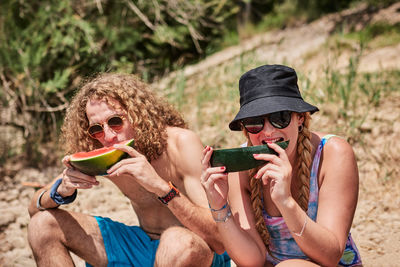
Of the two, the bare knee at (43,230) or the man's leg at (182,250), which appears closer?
the man's leg at (182,250)

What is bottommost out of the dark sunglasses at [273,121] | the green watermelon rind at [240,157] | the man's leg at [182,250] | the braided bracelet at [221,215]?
the man's leg at [182,250]

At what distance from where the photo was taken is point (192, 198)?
289 centimetres

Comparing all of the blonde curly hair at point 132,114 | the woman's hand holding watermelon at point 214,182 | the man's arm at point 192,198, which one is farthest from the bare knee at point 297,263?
the blonde curly hair at point 132,114

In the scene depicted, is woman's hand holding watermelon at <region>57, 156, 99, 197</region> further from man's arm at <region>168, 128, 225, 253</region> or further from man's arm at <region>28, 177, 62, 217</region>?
man's arm at <region>168, 128, 225, 253</region>

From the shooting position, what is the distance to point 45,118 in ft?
22.6

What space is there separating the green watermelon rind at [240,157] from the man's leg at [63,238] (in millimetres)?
1297

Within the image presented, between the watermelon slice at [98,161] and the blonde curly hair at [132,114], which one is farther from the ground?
the blonde curly hair at [132,114]

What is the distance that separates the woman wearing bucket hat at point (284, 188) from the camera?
2221 mm

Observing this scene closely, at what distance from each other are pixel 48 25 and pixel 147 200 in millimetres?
4736

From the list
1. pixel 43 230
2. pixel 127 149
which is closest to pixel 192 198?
pixel 127 149

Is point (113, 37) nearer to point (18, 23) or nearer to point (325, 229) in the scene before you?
point (18, 23)

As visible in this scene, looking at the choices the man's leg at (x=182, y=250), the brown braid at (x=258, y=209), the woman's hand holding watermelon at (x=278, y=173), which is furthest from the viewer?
the man's leg at (x=182, y=250)

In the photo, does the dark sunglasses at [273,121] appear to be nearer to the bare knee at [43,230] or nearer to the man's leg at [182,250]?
the man's leg at [182,250]

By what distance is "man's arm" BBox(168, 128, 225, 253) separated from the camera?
8.87 ft
